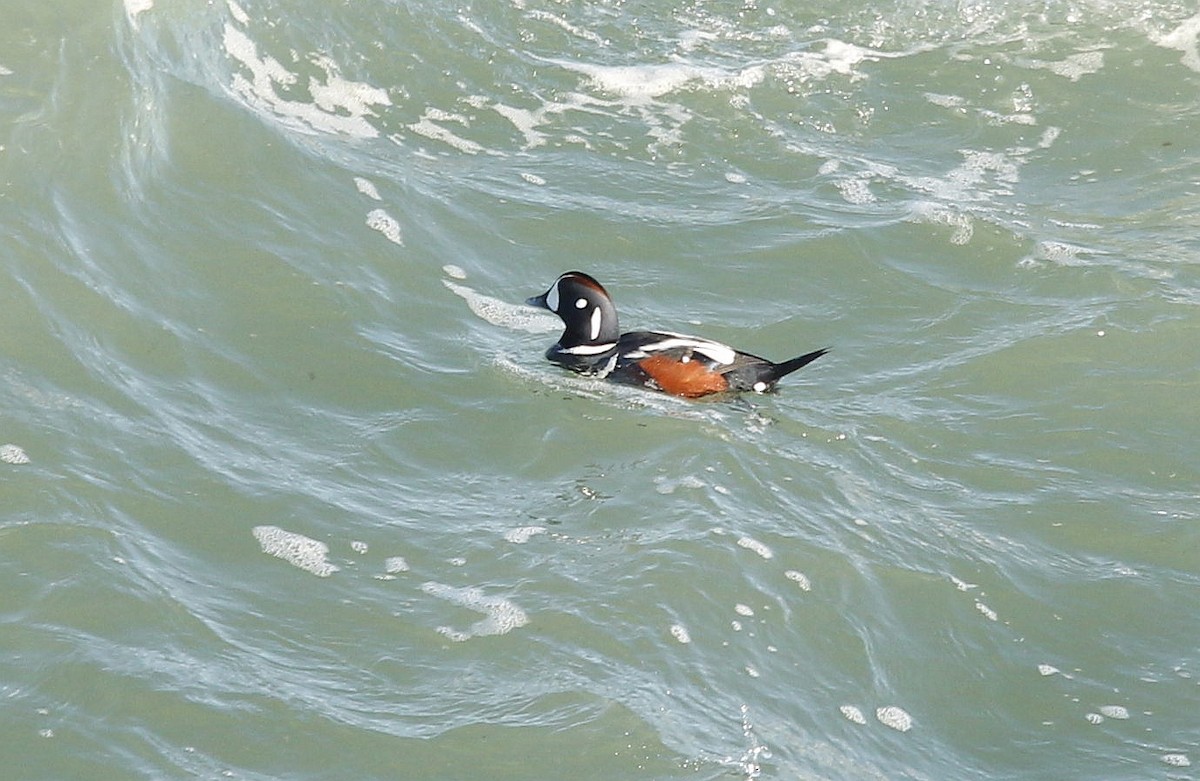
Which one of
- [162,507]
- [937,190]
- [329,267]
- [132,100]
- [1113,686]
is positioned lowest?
→ [1113,686]

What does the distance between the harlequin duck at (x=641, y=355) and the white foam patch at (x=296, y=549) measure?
261 centimetres

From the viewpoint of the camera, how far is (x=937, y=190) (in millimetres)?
10922

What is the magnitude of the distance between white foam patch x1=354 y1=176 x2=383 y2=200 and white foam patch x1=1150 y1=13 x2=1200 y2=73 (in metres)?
7.34

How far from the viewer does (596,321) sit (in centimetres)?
867

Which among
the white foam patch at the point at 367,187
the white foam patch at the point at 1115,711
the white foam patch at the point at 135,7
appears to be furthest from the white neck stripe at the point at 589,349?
the white foam patch at the point at 135,7

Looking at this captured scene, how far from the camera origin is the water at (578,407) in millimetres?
5258

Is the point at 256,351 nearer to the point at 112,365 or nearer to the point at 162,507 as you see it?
the point at 112,365

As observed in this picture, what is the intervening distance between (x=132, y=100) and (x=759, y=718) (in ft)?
19.5

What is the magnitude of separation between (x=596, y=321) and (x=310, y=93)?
3.63 meters

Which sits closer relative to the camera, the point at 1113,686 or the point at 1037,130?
the point at 1113,686

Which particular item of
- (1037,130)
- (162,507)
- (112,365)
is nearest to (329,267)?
(112,365)

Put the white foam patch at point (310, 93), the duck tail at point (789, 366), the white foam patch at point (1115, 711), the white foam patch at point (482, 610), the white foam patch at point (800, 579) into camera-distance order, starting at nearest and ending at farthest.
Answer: the white foam patch at point (482, 610)
the white foam patch at point (1115, 711)
the white foam patch at point (800, 579)
the duck tail at point (789, 366)
the white foam patch at point (310, 93)

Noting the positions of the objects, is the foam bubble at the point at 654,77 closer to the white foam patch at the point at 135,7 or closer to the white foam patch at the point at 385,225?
the white foam patch at the point at 385,225

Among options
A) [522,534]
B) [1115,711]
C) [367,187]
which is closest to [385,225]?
[367,187]
